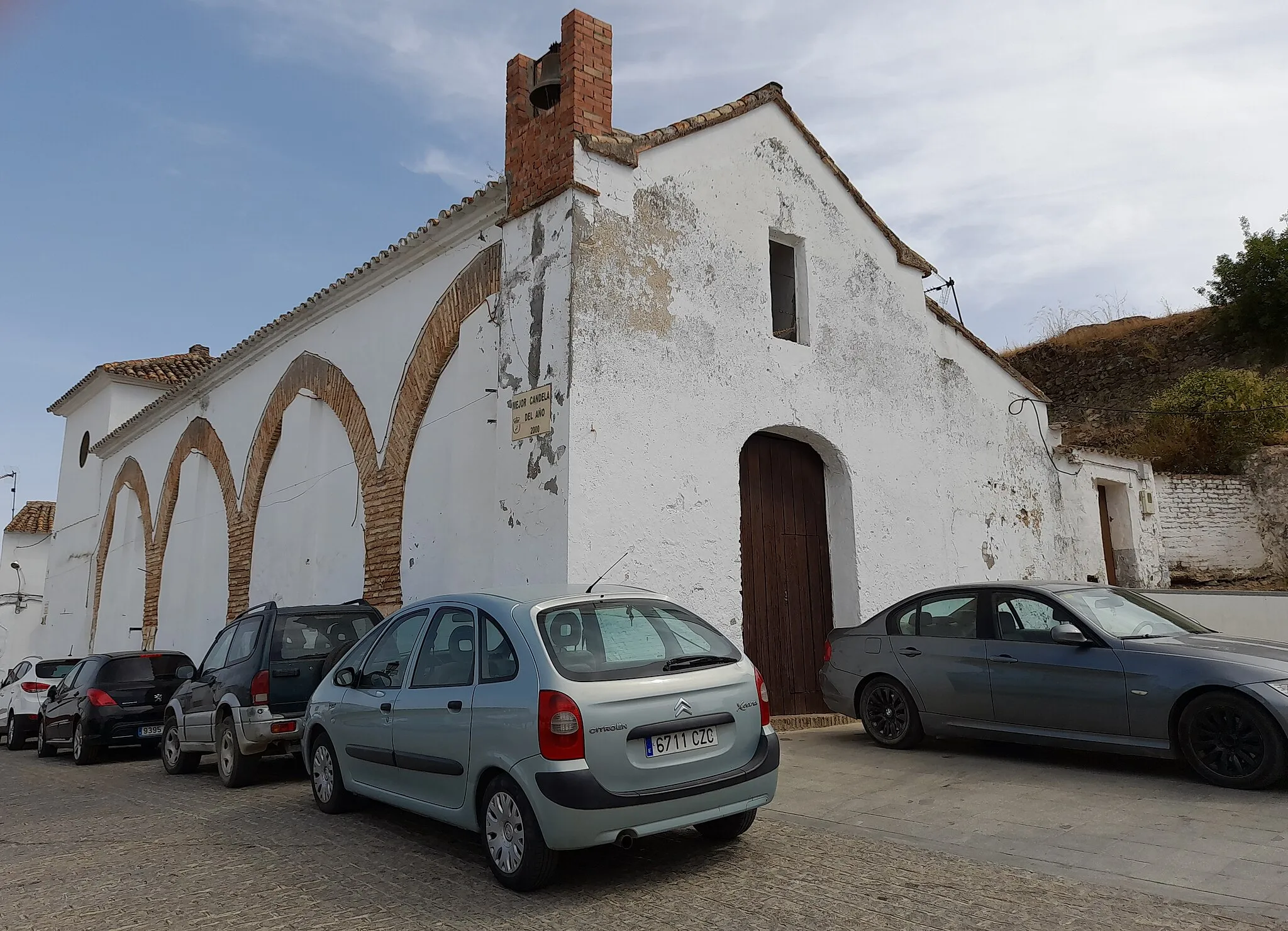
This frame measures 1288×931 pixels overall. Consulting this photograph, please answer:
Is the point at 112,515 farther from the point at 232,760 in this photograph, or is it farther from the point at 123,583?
the point at 232,760

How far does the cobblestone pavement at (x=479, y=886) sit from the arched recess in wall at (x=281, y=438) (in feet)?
20.2

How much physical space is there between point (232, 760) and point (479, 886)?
436 cm

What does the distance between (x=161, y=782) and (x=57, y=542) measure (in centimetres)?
2078

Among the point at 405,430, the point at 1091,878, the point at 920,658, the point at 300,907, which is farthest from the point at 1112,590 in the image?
the point at 405,430

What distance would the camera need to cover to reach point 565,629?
4812 mm

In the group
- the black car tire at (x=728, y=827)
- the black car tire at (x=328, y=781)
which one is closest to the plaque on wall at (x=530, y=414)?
the black car tire at (x=328, y=781)

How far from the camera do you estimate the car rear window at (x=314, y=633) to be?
797 cm

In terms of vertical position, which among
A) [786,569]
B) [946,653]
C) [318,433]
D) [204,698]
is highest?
[318,433]

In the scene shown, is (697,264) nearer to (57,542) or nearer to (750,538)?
(750,538)

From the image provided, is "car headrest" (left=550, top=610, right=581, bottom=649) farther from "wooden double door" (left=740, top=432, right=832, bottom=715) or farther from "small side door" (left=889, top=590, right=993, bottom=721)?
"wooden double door" (left=740, top=432, right=832, bottom=715)

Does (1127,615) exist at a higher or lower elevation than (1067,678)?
higher

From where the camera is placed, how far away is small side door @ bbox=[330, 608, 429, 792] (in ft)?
18.1

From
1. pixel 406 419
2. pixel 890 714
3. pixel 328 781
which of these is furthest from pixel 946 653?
pixel 406 419

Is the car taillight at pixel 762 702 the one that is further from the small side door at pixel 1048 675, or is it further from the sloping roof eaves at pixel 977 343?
the sloping roof eaves at pixel 977 343
